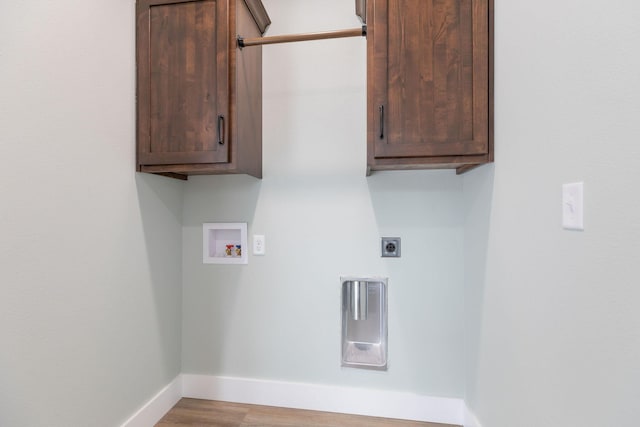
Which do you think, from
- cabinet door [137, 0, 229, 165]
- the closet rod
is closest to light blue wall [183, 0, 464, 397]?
the closet rod

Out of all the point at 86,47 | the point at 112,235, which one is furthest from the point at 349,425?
the point at 86,47

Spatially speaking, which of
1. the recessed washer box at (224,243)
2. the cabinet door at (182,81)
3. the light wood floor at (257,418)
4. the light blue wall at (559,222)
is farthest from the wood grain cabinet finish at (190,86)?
the light wood floor at (257,418)

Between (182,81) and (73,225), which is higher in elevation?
(182,81)

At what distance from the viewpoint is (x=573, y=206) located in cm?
84

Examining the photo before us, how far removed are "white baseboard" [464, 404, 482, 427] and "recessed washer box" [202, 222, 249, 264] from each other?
5.14 feet

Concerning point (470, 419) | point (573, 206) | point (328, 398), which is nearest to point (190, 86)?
point (573, 206)

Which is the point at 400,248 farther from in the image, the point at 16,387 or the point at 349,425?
the point at 16,387

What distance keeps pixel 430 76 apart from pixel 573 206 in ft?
2.81

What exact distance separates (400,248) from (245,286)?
1038 millimetres

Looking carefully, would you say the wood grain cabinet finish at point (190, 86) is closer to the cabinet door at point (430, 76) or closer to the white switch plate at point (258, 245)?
the white switch plate at point (258, 245)

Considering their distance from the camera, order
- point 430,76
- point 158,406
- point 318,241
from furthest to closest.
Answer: point 318,241
point 158,406
point 430,76

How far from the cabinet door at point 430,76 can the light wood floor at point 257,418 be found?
1563 millimetres

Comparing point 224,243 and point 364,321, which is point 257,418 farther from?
point 224,243

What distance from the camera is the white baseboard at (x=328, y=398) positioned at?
1812 millimetres
